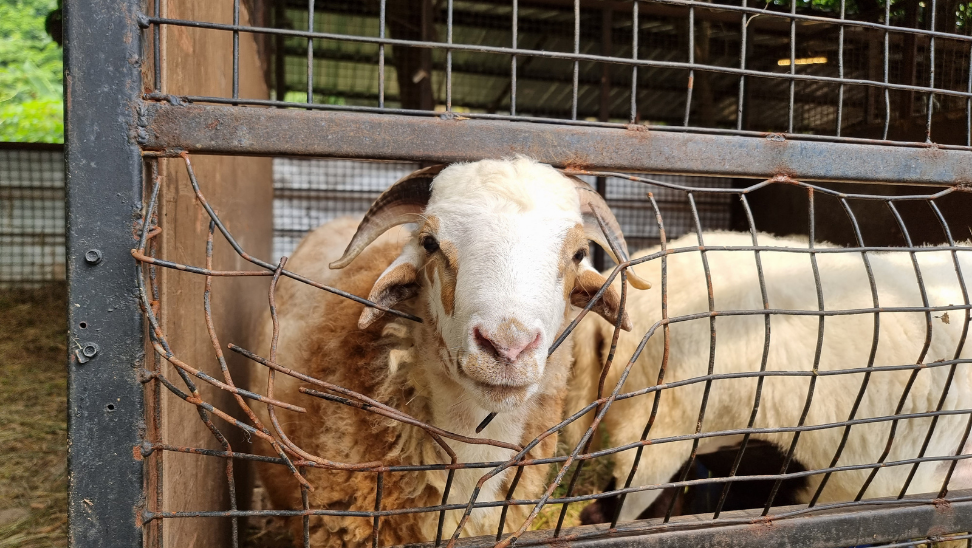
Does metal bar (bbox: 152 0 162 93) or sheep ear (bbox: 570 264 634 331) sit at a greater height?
metal bar (bbox: 152 0 162 93)

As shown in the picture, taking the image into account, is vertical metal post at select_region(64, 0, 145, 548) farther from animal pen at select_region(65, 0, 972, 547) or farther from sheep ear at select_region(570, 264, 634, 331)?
sheep ear at select_region(570, 264, 634, 331)

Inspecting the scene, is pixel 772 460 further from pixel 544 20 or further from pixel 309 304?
pixel 544 20

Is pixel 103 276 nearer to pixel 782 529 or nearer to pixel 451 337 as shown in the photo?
pixel 451 337

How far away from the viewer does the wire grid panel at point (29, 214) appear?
573 centimetres

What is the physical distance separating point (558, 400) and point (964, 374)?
2007 millimetres

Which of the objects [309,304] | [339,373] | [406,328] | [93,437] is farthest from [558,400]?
[93,437]

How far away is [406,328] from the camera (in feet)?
6.92

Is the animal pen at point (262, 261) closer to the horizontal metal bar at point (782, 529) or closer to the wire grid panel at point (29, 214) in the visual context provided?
the horizontal metal bar at point (782, 529)

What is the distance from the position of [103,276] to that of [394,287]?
2.86ft

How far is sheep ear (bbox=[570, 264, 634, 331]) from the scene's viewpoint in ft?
6.52

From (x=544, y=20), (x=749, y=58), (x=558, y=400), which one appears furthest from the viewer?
(x=544, y=20)

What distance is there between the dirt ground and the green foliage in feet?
25.3

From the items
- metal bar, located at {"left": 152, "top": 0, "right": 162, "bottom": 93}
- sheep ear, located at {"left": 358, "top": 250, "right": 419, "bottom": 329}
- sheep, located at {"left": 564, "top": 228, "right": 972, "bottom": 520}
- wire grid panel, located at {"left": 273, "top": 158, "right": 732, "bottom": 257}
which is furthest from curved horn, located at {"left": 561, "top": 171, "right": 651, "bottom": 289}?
wire grid panel, located at {"left": 273, "top": 158, "right": 732, "bottom": 257}

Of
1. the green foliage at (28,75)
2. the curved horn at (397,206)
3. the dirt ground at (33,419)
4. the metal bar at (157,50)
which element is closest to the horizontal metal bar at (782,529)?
the curved horn at (397,206)
